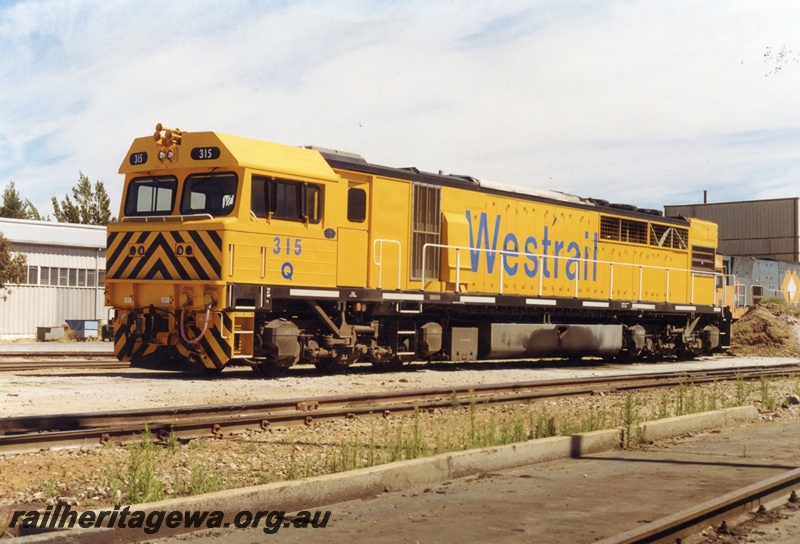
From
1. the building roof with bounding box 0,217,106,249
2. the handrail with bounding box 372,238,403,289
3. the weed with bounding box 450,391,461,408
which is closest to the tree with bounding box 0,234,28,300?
the building roof with bounding box 0,217,106,249

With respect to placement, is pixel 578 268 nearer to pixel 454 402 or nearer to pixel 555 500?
pixel 454 402

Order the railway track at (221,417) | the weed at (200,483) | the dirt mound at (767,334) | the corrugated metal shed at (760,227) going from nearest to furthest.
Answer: the weed at (200,483) < the railway track at (221,417) < the dirt mound at (767,334) < the corrugated metal shed at (760,227)

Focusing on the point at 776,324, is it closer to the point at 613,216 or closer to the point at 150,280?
the point at 613,216

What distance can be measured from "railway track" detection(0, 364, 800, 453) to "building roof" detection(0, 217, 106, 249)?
2722 centimetres

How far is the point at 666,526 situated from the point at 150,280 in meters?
11.6

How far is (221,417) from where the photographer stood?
1055 cm

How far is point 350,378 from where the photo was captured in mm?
16875

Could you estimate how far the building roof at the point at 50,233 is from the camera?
36.5 meters

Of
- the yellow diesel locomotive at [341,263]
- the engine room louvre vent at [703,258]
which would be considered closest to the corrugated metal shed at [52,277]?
the yellow diesel locomotive at [341,263]

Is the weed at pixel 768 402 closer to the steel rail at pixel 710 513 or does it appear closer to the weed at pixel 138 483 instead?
the steel rail at pixel 710 513

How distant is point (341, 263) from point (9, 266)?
21.7m

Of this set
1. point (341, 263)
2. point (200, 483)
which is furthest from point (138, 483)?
point (341, 263)

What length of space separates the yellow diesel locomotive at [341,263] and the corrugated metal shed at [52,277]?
21.2m

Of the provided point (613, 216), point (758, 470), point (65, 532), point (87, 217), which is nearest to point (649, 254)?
point (613, 216)
